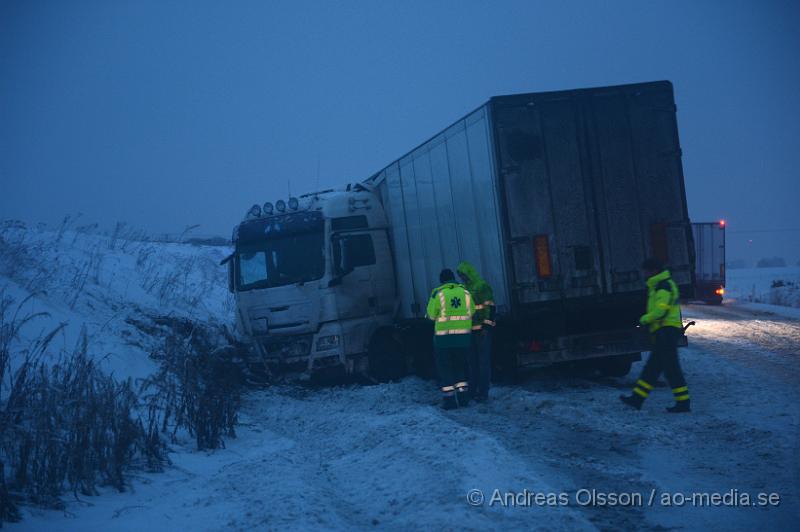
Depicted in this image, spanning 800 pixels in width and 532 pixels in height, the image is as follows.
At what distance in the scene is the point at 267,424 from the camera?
8531 mm

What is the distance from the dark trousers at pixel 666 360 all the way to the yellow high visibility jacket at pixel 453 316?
2.24 metres

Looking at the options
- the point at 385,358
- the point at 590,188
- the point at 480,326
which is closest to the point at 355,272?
the point at 385,358

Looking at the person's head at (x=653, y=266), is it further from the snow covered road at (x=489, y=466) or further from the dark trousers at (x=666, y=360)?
the snow covered road at (x=489, y=466)

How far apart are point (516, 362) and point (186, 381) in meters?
4.44

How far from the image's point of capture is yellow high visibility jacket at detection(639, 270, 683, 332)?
295 inches

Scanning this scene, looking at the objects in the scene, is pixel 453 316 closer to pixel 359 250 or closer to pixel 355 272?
pixel 355 272

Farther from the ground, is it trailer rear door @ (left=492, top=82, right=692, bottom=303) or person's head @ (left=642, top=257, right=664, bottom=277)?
trailer rear door @ (left=492, top=82, right=692, bottom=303)

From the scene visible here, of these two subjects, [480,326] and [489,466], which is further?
[480,326]

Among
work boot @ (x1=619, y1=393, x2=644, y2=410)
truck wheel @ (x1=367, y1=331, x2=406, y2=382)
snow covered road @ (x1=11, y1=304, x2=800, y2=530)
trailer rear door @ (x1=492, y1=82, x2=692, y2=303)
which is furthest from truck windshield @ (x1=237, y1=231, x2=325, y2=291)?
work boot @ (x1=619, y1=393, x2=644, y2=410)

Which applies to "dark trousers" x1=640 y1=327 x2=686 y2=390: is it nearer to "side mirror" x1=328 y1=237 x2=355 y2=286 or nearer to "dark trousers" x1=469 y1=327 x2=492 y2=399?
"dark trousers" x1=469 y1=327 x2=492 y2=399

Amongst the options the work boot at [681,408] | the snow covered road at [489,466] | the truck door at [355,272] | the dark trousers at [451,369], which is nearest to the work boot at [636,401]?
the snow covered road at [489,466]

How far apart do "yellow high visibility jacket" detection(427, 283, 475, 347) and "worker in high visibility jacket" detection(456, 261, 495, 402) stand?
29 cm

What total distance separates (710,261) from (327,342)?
21310mm

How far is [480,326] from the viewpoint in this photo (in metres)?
8.88
